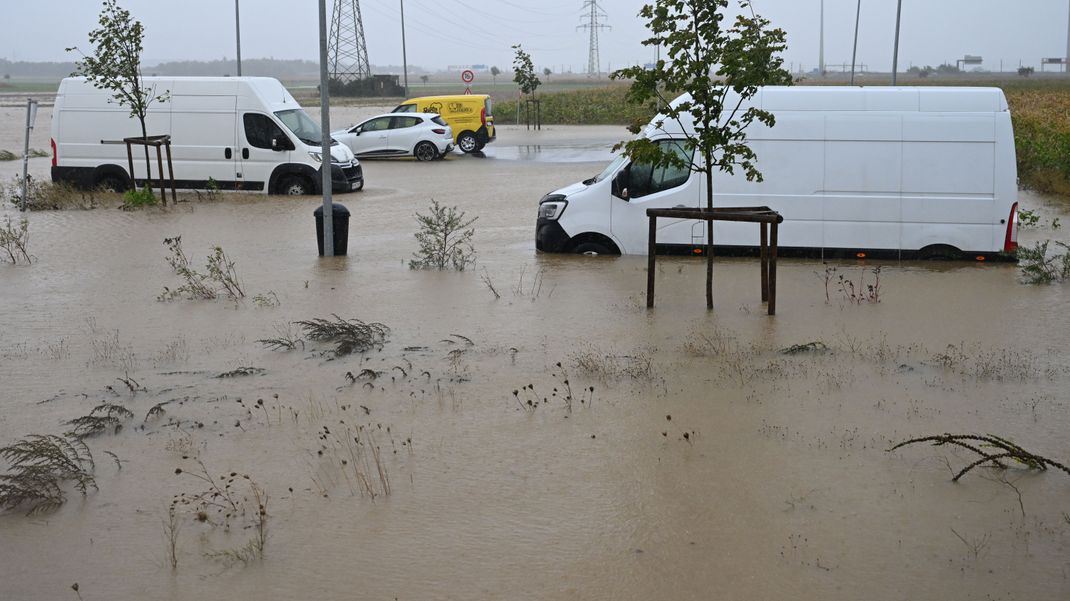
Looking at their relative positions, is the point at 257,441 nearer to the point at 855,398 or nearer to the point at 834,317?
the point at 855,398

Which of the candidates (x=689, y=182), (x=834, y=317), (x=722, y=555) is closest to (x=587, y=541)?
(x=722, y=555)

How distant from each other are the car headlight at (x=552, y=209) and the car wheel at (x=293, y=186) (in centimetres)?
895

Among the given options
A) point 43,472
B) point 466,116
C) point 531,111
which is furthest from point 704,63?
point 531,111

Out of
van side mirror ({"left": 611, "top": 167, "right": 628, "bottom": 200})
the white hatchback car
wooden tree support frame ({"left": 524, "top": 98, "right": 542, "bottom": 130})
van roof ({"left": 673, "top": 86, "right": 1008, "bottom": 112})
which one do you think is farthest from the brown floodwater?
wooden tree support frame ({"left": 524, "top": 98, "right": 542, "bottom": 130})

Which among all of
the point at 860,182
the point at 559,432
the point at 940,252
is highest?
the point at 860,182

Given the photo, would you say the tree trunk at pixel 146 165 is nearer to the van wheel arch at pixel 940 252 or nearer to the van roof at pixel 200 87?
the van roof at pixel 200 87

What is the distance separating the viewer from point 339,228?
1557cm

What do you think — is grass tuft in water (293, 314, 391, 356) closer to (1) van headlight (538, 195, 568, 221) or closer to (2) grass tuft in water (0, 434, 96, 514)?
(2) grass tuft in water (0, 434, 96, 514)

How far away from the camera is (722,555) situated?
5.85 metres

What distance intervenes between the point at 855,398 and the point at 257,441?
4291 mm

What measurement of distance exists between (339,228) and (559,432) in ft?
27.6

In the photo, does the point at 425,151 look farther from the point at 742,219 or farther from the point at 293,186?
the point at 742,219

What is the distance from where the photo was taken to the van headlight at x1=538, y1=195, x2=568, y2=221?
14.6m

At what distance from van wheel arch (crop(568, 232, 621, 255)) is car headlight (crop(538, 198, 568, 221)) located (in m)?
0.39
